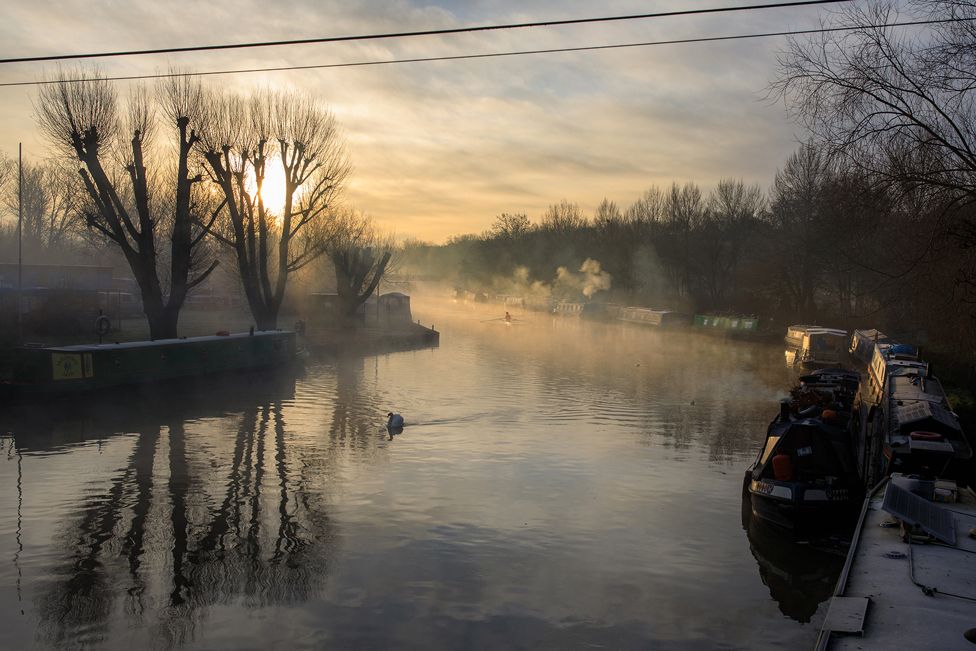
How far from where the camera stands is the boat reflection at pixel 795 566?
48.2 ft

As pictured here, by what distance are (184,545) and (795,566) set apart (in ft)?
40.8

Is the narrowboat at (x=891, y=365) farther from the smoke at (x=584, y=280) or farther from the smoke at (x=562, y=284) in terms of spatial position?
the smoke at (x=562, y=284)

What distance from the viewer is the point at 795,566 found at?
16516mm

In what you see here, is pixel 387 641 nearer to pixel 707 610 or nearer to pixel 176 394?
pixel 707 610

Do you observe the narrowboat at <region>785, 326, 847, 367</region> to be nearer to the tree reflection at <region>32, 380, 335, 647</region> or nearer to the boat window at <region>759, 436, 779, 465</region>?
the boat window at <region>759, 436, 779, 465</region>

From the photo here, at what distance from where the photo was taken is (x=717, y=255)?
333 ft

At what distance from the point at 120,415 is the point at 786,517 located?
A: 24474 mm

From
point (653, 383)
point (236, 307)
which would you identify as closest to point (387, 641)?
point (653, 383)

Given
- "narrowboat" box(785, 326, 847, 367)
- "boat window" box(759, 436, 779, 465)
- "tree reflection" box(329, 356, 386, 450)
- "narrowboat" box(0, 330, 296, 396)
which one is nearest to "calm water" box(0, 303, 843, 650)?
"tree reflection" box(329, 356, 386, 450)

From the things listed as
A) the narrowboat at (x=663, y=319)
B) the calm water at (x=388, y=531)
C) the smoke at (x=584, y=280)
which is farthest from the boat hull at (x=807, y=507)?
the smoke at (x=584, y=280)

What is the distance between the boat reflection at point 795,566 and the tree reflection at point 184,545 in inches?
336

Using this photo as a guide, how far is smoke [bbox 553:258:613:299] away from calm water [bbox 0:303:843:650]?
9906cm

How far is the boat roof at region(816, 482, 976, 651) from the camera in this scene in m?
9.55

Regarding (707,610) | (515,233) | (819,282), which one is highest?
(515,233)
